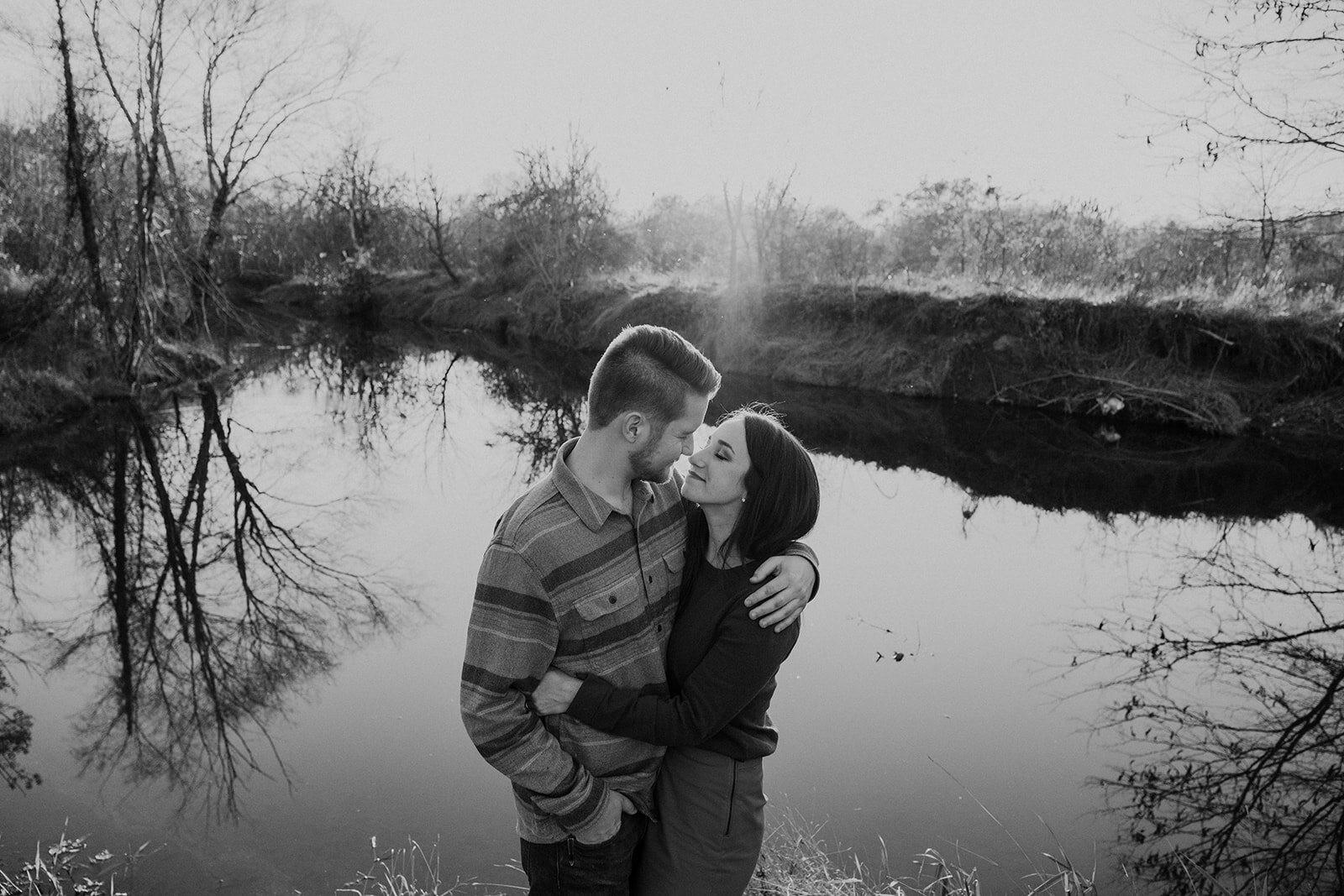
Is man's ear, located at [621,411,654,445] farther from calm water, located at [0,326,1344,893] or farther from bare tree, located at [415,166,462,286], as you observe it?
bare tree, located at [415,166,462,286]

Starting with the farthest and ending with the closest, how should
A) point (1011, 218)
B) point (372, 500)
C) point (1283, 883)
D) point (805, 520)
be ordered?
point (1011, 218)
point (372, 500)
point (1283, 883)
point (805, 520)

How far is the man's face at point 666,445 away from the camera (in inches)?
78.2

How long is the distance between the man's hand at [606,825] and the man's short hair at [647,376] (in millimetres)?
894

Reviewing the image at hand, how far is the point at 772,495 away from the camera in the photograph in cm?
199

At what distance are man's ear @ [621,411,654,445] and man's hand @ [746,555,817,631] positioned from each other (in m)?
0.42

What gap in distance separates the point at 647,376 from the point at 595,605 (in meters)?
0.54

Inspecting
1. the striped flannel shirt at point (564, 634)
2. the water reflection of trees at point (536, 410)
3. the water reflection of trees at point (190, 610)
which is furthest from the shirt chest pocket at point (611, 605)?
the water reflection of trees at point (536, 410)

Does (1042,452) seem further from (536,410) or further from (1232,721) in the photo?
(536,410)

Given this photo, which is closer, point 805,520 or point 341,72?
point 805,520

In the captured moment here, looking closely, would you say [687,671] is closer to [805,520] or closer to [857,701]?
[805,520]

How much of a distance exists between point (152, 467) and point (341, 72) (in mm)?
13432

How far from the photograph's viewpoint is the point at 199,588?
612cm

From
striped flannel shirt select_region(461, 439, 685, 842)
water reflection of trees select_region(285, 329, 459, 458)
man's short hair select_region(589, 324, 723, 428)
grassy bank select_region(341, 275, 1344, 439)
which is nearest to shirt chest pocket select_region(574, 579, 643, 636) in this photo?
striped flannel shirt select_region(461, 439, 685, 842)

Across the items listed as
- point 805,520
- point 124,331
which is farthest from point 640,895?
point 124,331
